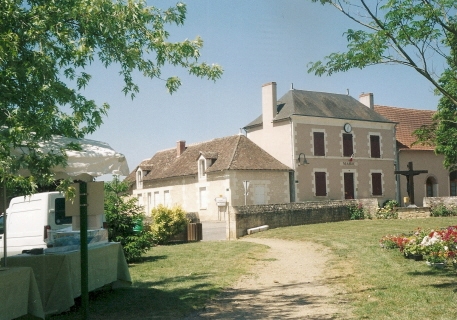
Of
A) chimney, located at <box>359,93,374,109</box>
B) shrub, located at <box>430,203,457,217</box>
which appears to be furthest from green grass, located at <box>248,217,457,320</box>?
chimney, located at <box>359,93,374,109</box>

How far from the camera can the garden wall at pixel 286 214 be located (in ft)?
70.8

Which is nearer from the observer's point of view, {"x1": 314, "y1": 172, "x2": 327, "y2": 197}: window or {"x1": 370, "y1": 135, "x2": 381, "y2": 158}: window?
{"x1": 314, "y1": 172, "x2": 327, "y2": 197}: window

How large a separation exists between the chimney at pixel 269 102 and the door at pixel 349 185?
6776 millimetres

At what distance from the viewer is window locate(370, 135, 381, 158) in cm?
3912

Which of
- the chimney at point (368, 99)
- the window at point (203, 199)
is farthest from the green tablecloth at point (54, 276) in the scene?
the chimney at point (368, 99)

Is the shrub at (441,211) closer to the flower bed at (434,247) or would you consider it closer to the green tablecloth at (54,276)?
the flower bed at (434,247)

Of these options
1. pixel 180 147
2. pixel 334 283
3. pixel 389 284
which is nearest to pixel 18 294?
pixel 334 283

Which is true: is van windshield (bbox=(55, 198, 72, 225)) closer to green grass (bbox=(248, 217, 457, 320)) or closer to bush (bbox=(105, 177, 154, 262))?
bush (bbox=(105, 177, 154, 262))

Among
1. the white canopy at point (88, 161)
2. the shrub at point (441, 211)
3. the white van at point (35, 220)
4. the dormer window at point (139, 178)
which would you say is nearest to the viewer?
the white canopy at point (88, 161)

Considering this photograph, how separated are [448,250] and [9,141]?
8.09 m

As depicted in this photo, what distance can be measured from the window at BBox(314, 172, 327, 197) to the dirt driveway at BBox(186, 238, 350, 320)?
2283cm

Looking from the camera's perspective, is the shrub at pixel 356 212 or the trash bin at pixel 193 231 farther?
the shrub at pixel 356 212

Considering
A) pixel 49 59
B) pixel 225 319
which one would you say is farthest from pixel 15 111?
pixel 225 319

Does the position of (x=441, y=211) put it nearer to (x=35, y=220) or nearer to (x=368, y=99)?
(x=368, y=99)
